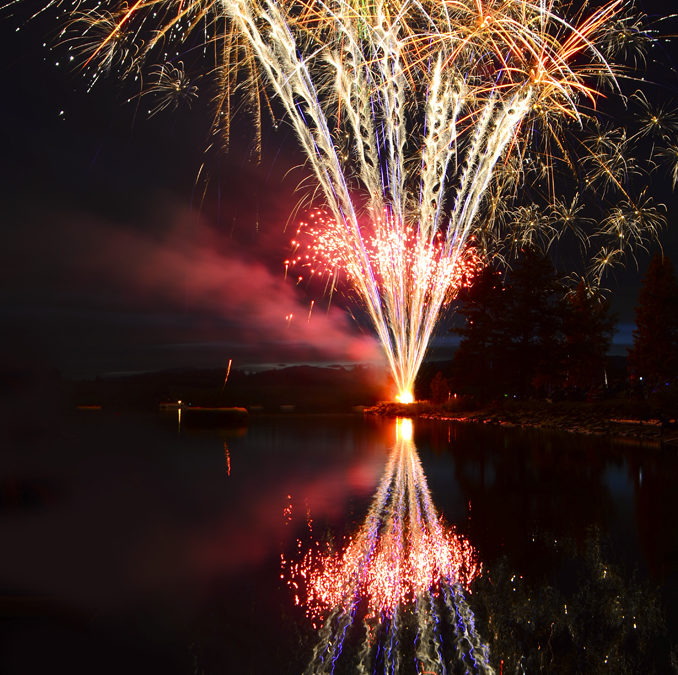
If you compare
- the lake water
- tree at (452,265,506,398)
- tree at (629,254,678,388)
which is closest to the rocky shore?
tree at (452,265,506,398)

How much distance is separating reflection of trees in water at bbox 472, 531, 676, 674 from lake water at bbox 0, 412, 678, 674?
0.06ft

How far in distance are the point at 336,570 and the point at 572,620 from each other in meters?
2.15

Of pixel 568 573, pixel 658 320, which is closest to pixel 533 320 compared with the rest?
pixel 658 320

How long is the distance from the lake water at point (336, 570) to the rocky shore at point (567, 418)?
8.07 metres

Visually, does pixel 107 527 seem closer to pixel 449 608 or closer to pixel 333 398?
pixel 449 608

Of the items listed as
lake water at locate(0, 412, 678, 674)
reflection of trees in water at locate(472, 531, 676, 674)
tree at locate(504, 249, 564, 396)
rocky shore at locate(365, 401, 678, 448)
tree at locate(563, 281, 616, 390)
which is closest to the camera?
reflection of trees in water at locate(472, 531, 676, 674)

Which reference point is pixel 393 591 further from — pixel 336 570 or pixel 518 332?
pixel 518 332

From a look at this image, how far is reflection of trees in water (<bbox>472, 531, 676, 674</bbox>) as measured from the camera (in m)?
3.85

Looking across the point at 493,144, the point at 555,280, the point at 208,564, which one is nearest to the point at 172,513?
the point at 208,564

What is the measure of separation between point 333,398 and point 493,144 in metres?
44.6

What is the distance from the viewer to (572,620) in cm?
448

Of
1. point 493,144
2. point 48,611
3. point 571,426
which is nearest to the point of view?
point 48,611

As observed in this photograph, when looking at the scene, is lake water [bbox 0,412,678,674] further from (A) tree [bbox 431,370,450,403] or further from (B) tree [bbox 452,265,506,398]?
(A) tree [bbox 431,370,450,403]

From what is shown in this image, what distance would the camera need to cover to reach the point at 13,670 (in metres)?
3.74
